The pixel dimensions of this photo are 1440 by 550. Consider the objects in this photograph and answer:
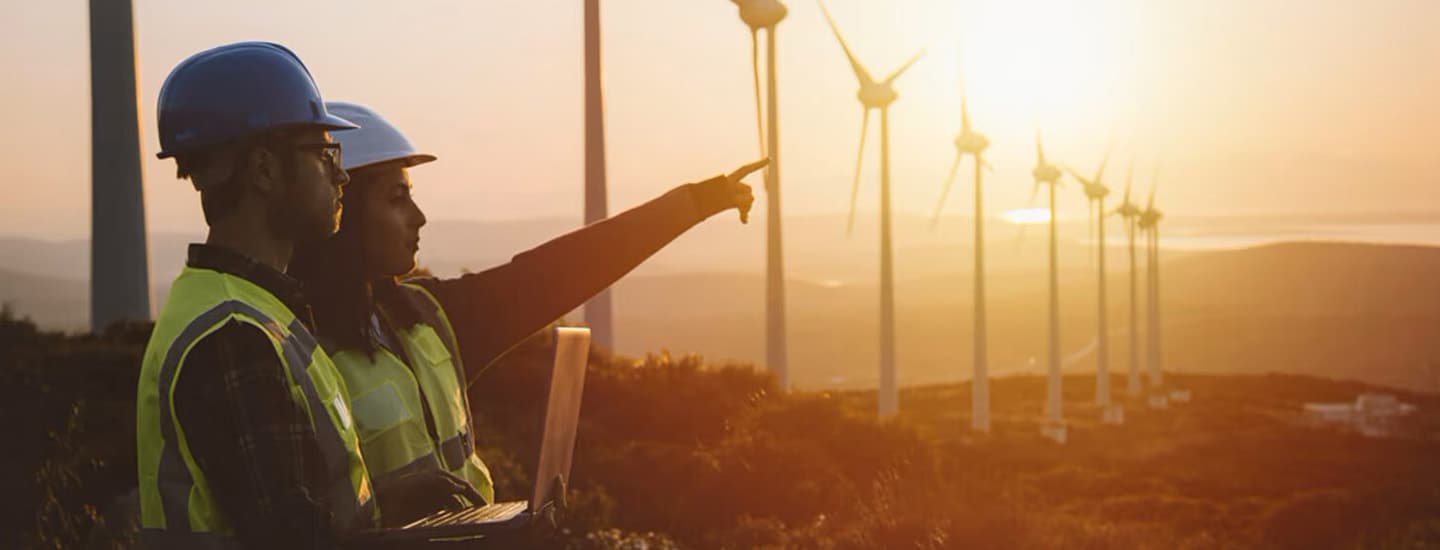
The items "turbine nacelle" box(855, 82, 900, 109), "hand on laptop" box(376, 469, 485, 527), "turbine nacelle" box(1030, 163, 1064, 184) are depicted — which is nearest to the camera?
"hand on laptop" box(376, 469, 485, 527)

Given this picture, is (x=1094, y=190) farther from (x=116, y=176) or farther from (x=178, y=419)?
(x=178, y=419)

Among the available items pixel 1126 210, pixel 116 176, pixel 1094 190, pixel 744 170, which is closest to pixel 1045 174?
pixel 1094 190

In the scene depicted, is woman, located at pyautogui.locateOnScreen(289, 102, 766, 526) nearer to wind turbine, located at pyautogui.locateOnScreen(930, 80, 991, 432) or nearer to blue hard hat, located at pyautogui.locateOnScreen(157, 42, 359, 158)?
blue hard hat, located at pyautogui.locateOnScreen(157, 42, 359, 158)

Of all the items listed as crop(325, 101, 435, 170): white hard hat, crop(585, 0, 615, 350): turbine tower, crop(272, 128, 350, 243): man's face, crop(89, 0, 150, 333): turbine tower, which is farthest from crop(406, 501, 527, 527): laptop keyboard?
crop(585, 0, 615, 350): turbine tower

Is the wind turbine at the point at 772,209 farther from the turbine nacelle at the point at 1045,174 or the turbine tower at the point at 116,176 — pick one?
the turbine nacelle at the point at 1045,174

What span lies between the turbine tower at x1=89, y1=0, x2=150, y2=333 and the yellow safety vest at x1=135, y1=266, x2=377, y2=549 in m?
26.9

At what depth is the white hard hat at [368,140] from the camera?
403cm

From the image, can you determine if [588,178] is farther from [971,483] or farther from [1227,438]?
[1227,438]

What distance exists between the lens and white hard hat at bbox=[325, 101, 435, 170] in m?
4.03

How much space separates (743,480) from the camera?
2139 centimetres

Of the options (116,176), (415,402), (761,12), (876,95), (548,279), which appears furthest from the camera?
(876,95)

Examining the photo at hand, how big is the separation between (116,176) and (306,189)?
2807 centimetres

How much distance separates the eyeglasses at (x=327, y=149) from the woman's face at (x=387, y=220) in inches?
24.2

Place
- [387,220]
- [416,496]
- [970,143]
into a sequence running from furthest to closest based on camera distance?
[970,143] < [387,220] < [416,496]
